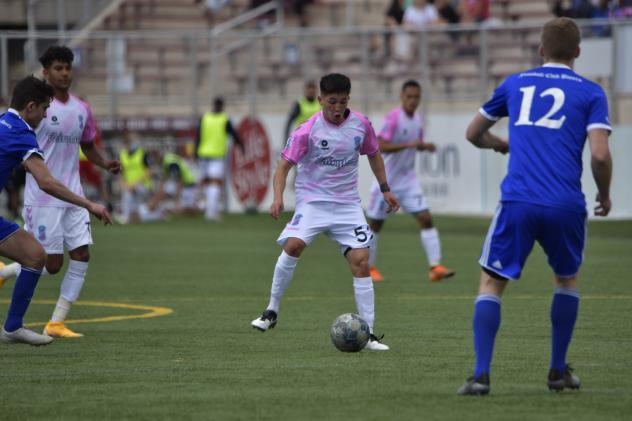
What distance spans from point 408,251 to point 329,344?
10.4 m

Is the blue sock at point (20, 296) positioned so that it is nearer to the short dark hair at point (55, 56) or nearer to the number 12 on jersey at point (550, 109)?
the short dark hair at point (55, 56)

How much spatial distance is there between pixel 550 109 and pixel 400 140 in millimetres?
8857

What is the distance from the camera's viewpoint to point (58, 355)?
9.94m

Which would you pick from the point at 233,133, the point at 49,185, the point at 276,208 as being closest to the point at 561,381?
the point at 276,208

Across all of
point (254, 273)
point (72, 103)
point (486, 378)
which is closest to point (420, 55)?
point (254, 273)

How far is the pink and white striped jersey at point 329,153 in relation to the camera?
10.8 meters

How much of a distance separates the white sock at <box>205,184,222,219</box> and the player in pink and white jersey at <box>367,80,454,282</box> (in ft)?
39.3

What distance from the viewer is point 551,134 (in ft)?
25.1

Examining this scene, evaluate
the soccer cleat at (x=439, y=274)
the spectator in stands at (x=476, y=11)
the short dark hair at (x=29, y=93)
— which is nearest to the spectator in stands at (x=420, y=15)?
the spectator in stands at (x=476, y=11)

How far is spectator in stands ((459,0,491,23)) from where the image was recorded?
98.1 ft

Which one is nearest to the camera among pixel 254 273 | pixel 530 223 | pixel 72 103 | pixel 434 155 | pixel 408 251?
pixel 530 223

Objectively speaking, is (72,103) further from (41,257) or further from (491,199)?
(491,199)

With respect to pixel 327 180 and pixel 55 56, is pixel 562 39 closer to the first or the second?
pixel 327 180

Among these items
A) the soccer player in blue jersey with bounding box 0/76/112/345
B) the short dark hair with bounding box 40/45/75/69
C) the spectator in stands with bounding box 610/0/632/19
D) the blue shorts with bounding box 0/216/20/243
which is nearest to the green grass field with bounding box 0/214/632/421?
the soccer player in blue jersey with bounding box 0/76/112/345
